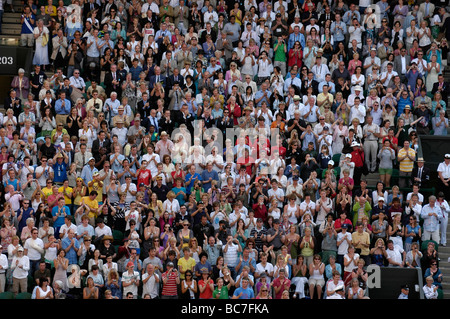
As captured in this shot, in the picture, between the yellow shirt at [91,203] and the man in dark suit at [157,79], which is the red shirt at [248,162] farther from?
the yellow shirt at [91,203]

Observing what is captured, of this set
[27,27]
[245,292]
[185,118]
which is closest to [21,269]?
[245,292]

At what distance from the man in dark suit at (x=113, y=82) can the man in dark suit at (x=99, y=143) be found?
226 cm

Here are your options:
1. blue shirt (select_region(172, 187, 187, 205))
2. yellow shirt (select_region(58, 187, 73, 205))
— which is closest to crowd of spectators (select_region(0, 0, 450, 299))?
blue shirt (select_region(172, 187, 187, 205))

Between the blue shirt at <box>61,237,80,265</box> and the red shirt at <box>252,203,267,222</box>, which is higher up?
the red shirt at <box>252,203,267,222</box>

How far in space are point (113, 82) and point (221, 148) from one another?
379 centimetres

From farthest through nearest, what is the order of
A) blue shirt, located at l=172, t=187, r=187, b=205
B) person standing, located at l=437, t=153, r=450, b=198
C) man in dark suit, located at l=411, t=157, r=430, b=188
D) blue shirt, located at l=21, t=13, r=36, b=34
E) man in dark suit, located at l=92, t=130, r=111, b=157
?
blue shirt, located at l=21, t=13, r=36, b=34 → person standing, located at l=437, t=153, r=450, b=198 → man in dark suit, located at l=411, t=157, r=430, b=188 → man in dark suit, located at l=92, t=130, r=111, b=157 → blue shirt, located at l=172, t=187, r=187, b=205

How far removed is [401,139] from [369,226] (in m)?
3.82

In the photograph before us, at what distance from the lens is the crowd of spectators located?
26.1 meters

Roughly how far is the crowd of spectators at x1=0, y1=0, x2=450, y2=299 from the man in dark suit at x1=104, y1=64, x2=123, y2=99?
2.3 inches

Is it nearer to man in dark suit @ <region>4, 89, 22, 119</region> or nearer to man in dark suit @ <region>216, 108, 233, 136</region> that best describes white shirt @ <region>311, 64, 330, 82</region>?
man in dark suit @ <region>216, 108, 233, 136</region>

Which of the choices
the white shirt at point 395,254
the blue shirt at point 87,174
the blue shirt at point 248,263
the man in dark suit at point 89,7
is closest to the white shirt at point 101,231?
the blue shirt at point 87,174

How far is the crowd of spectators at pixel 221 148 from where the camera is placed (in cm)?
2609

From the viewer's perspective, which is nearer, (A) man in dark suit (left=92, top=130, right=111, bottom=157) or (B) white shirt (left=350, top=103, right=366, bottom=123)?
(A) man in dark suit (left=92, top=130, right=111, bottom=157)
